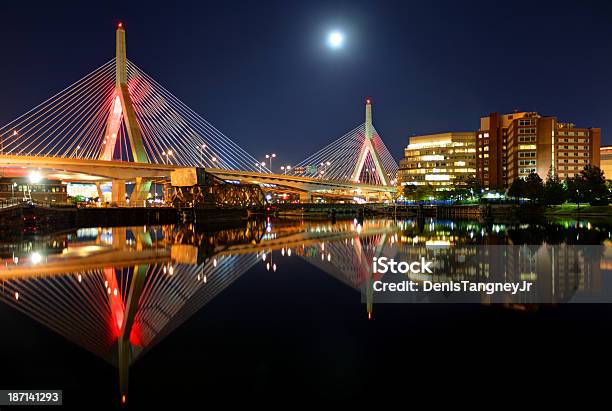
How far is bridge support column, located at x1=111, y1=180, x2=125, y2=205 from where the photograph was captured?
184ft

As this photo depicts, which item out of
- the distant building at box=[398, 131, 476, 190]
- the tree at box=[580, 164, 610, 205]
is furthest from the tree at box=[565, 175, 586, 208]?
the distant building at box=[398, 131, 476, 190]

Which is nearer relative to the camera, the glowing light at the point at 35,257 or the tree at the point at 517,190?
the glowing light at the point at 35,257

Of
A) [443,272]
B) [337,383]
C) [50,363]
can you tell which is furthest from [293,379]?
[443,272]

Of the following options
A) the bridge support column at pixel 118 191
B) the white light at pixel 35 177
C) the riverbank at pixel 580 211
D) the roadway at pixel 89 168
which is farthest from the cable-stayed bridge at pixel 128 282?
the riverbank at pixel 580 211

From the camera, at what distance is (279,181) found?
7856 cm

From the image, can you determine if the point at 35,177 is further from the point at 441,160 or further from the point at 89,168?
the point at 441,160

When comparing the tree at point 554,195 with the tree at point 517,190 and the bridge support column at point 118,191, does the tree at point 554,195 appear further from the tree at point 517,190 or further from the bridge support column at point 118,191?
the bridge support column at point 118,191

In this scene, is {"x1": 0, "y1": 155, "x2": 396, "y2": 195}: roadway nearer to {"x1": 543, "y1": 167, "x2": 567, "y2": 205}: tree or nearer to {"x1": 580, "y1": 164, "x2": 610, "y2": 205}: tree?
{"x1": 543, "y1": 167, "x2": 567, "y2": 205}: tree

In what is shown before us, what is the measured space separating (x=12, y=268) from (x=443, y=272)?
1350cm

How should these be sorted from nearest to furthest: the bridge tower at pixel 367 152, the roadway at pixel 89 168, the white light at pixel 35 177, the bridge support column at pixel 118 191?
the roadway at pixel 89 168
the white light at pixel 35 177
the bridge support column at pixel 118 191
the bridge tower at pixel 367 152

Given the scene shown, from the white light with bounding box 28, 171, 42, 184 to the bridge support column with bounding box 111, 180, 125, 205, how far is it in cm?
819

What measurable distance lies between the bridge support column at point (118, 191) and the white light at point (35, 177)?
8.19m

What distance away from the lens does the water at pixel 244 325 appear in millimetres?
6195

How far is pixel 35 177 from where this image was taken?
55.3 meters
